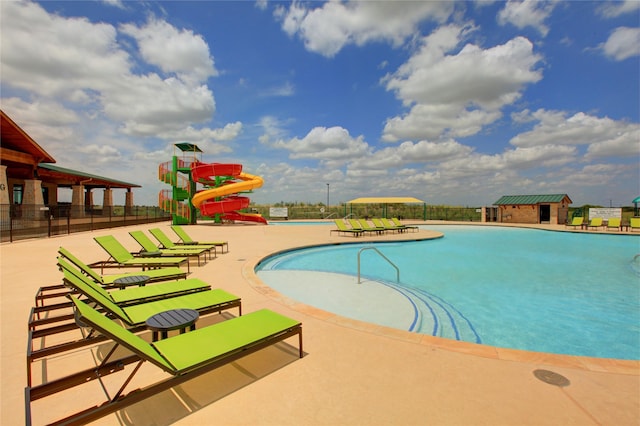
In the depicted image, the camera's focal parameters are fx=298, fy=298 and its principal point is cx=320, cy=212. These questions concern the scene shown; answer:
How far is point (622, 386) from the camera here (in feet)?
8.23

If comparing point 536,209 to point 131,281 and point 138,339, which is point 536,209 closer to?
point 131,281

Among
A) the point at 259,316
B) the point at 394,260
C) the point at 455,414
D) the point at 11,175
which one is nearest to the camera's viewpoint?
the point at 455,414

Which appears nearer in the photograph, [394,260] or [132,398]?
[132,398]

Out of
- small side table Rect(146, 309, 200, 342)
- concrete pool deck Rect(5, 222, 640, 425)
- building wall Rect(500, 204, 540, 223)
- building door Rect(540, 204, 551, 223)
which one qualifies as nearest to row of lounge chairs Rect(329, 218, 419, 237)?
concrete pool deck Rect(5, 222, 640, 425)

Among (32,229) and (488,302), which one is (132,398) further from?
(32,229)

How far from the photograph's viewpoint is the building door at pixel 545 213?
27.2 m

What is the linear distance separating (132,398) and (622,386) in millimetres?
3857

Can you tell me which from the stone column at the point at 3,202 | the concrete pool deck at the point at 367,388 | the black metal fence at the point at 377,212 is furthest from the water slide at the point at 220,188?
the concrete pool deck at the point at 367,388

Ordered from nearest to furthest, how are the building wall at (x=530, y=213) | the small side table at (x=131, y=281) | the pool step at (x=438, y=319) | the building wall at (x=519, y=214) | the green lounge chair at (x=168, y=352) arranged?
the green lounge chair at (x=168, y=352), the small side table at (x=131, y=281), the pool step at (x=438, y=319), the building wall at (x=530, y=213), the building wall at (x=519, y=214)

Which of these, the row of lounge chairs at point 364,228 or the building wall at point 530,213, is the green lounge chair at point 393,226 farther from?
the building wall at point 530,213

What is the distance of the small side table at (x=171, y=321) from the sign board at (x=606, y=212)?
33.1 m

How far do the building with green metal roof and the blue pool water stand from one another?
14.7 meters

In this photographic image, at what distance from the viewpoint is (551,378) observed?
8.57 ft

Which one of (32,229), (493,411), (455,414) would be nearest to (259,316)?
(455,414)
